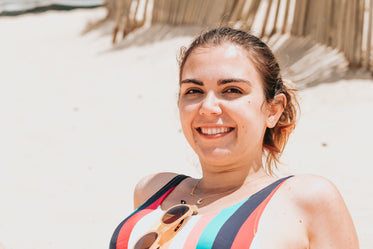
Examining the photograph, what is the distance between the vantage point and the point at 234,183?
1.80m

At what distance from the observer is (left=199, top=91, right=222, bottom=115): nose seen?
167 cm

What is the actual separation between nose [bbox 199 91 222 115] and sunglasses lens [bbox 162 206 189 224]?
0.30m

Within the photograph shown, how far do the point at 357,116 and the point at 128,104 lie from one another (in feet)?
7.85

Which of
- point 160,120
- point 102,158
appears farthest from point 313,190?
point 160,120

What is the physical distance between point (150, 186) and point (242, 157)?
1.31ft

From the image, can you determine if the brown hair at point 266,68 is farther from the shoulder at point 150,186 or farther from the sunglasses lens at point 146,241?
the sunglasses lens at point 146,241

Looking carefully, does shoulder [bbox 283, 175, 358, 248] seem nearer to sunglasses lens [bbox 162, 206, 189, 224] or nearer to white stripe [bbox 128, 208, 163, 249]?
sunglasses lens [bbox 162, 206, 189, 224]

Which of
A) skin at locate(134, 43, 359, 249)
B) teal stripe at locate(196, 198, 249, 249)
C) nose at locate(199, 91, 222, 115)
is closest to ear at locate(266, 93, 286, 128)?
skin at locate(134, 43, 359, 249)

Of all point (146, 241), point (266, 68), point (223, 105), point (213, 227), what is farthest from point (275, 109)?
point (146, 241)

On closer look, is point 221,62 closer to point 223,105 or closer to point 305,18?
point 223,105

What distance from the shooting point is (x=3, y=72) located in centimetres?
745

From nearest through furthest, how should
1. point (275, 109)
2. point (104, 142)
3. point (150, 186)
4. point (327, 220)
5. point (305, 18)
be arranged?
point (327, 220)
point (275, 109)
point (150, 186)
point (104, 142)
point (305, 18)

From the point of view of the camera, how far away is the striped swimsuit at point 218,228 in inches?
58.0

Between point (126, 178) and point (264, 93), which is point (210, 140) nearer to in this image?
point (264, 93)
